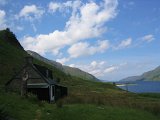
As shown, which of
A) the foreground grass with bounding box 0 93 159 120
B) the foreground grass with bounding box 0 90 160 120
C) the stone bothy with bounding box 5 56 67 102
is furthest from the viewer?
the stone bothy with bounding box 5 56 67 102

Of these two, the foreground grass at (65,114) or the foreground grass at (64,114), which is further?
the foreground grass at (65,114)

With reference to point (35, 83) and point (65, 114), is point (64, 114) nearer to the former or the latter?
point (65, 114)

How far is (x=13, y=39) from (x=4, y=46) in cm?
1991

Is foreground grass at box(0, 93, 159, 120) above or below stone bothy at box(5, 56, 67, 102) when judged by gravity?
below

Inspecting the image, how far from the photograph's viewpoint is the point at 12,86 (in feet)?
202

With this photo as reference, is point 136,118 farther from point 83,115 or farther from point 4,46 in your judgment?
point 4,46

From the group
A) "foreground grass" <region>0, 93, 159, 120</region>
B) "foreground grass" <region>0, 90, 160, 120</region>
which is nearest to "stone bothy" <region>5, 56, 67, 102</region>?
"foreground grass" <region>0, 90, 160, 120</region>

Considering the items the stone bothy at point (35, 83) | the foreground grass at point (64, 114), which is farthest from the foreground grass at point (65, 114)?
the stone bothy at point (35, 83)

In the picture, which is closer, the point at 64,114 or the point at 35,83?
the point at 64,114

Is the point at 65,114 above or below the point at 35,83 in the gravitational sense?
below

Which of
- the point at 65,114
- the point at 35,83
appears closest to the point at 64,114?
the point at 65,114

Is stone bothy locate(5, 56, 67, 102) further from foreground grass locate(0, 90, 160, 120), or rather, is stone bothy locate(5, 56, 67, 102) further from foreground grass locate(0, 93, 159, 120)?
foreground grass locate(0, 93, 159, 120)

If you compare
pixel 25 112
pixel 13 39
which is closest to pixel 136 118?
pixel 25 112

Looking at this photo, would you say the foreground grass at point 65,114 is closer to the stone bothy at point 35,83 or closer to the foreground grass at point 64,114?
the foreground grass at point 64,114
